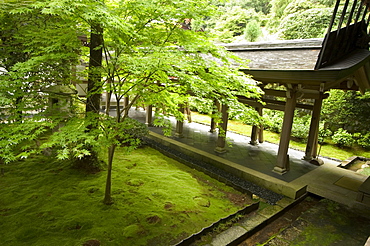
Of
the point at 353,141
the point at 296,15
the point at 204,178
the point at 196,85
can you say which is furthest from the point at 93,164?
the point at 296,15

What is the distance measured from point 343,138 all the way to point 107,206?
1194 centimetres

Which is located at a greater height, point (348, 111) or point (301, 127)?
point (348, 111)

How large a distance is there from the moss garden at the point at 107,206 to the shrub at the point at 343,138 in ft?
28.6

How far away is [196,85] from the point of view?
3662mm

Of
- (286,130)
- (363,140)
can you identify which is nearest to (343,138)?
(363,140)

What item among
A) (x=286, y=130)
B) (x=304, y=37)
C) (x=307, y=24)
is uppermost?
(x=307, y=24)

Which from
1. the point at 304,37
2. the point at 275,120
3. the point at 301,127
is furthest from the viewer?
the point at 304,37

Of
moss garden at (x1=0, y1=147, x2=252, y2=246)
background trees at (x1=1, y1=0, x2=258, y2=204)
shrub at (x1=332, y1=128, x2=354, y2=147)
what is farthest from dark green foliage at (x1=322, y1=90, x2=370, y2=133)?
background trees at (x1=1, y1=0, x2=258, y2=204)

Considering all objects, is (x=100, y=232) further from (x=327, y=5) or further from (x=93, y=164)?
(x=327, y=5)

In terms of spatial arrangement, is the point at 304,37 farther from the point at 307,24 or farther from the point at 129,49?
the point at 129,49

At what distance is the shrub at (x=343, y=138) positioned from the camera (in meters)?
11.2

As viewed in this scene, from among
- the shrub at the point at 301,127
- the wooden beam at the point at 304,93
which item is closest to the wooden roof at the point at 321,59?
the wooden beam at the point at 304,93

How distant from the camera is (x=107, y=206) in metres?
4.73

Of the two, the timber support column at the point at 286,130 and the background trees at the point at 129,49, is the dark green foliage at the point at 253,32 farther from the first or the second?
the background trees at the point at 129,49
